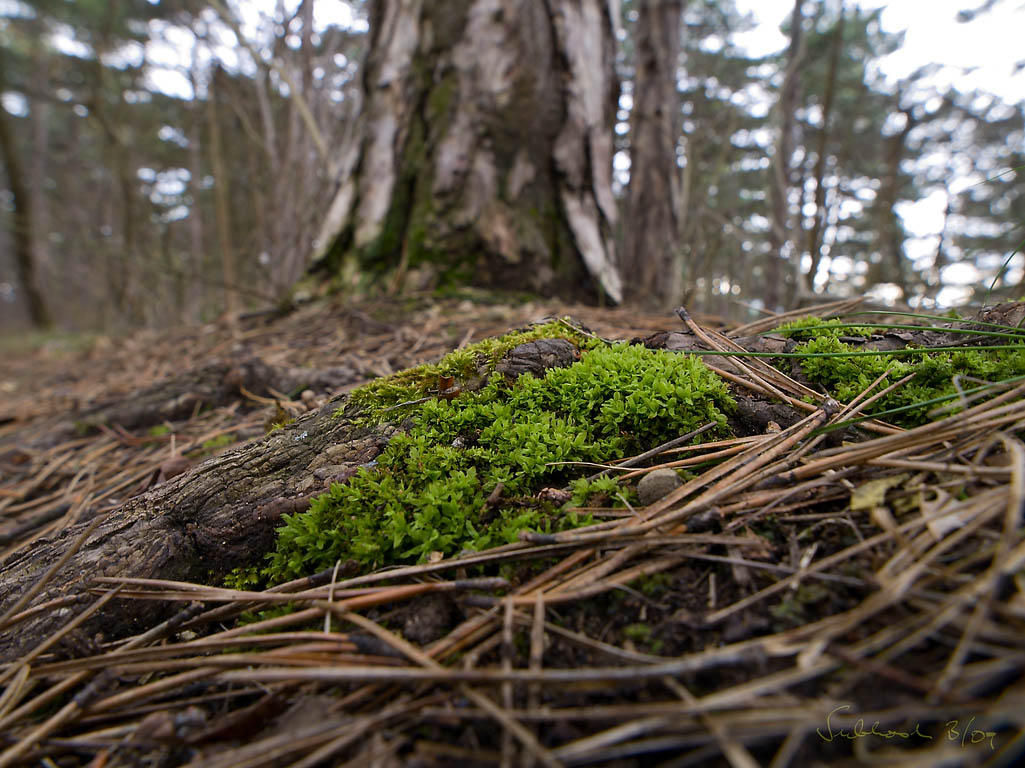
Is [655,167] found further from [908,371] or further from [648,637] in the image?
[648,637]

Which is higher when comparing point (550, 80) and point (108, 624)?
point (550, 80)

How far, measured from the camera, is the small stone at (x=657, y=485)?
1.26m

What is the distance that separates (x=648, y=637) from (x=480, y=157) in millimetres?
3502

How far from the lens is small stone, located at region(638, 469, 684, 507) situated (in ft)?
4.13

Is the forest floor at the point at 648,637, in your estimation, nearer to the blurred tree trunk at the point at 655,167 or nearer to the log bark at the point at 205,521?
the log bark at the point at 205,521

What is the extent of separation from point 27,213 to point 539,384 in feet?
56.5

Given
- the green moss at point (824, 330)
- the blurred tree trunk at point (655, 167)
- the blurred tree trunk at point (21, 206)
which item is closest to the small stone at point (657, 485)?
the green moss at point (824, 330)

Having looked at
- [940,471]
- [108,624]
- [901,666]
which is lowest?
[108,624]

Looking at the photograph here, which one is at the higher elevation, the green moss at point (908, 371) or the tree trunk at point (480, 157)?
the tree trunk at point (480, 157)

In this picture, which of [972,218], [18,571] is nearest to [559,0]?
[18,571]

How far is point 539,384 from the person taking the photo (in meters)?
1.60

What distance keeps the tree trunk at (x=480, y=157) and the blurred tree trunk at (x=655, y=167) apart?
1.29 metres

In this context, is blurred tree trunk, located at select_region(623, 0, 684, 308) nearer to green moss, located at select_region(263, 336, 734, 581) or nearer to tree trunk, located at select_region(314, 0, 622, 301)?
tree trunk, located at select_region(314, 0, 622, 301)

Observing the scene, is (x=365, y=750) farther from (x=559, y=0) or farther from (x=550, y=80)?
(x=559, y=0)
